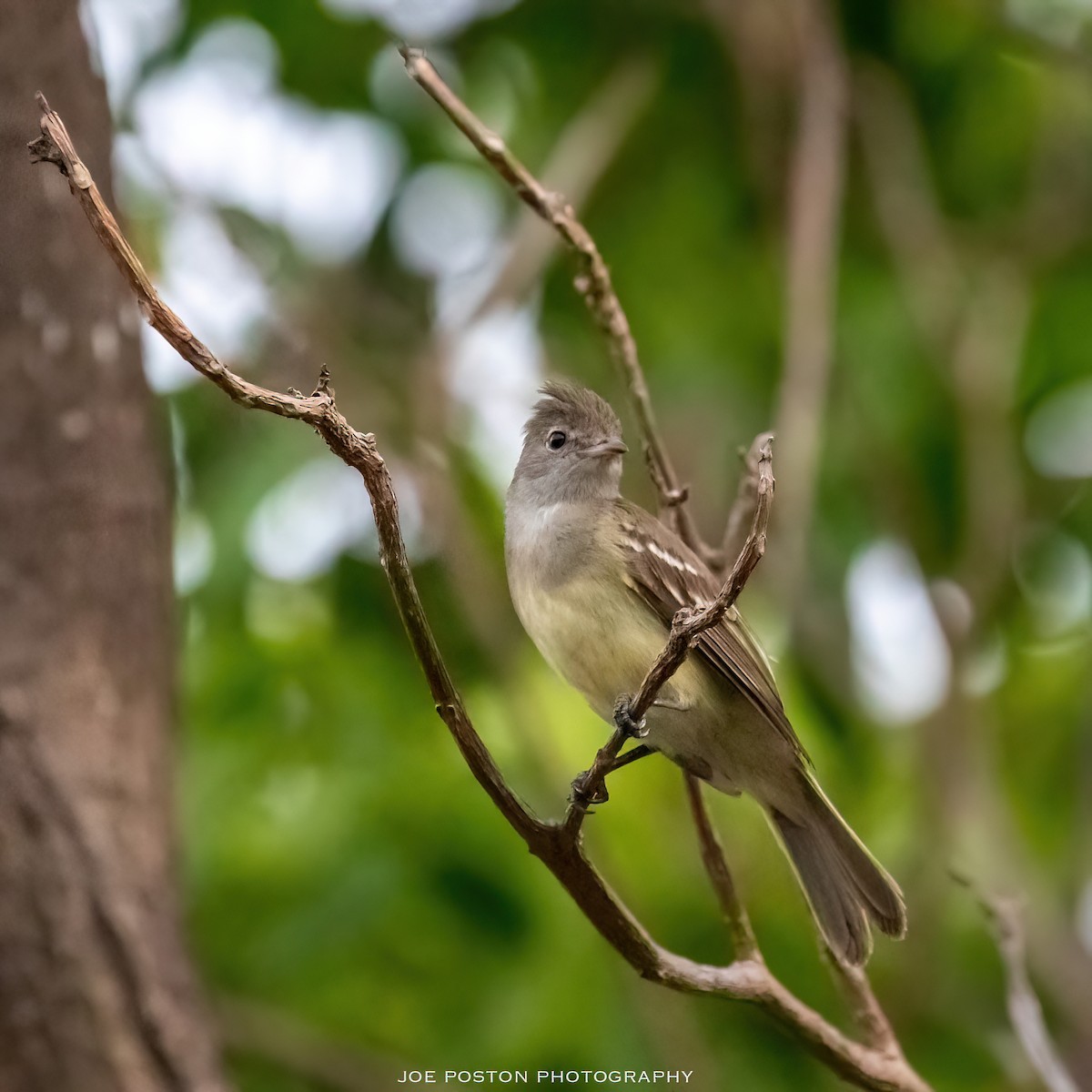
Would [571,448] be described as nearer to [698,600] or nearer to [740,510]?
[740,510]

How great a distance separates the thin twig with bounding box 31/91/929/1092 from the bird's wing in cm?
74

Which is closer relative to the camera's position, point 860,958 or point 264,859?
point 860,958

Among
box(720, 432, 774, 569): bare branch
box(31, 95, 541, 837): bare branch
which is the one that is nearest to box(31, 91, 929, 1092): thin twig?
box(31, 95, 541, 837): bare branch

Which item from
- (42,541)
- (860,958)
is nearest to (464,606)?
(42,541)

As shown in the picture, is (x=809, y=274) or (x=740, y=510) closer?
(x=740, y=510)

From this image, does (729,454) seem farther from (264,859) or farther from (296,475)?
(264,859)

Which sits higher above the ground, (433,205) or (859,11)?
(859,11)

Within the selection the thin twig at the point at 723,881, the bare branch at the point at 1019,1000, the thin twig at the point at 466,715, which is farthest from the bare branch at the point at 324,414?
the bare branch at the point at 1019,1000

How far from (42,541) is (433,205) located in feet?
8.59

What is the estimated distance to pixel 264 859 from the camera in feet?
14.9

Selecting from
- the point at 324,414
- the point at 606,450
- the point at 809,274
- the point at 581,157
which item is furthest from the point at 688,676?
the point at 581,157

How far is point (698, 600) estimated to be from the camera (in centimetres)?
345

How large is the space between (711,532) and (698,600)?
6.65 feet

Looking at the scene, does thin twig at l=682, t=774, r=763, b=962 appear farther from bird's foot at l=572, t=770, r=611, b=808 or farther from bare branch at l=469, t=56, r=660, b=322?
bare branch at l=469, t=56, r=660, b=322
